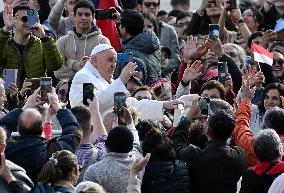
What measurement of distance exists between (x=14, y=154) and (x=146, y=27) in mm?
5994

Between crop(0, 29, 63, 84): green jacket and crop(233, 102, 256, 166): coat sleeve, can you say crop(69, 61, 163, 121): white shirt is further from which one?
crop(0, 29, 63, 84): green jacket

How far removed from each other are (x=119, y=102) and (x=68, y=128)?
92cm

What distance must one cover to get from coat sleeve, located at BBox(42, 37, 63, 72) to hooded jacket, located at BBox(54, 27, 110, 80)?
2.97 feet

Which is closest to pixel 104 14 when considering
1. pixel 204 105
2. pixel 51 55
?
pixel 51 55

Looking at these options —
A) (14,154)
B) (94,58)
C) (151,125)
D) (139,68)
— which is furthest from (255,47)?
(14,154)

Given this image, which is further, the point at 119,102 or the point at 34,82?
the point at 34,82

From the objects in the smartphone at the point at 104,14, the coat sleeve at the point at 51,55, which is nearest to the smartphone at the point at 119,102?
the coat sleeve at the point at 51,55

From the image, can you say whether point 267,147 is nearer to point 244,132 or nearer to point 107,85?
point 244,132

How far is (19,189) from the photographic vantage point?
1148 centimetres

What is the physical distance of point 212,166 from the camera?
12.8 meters

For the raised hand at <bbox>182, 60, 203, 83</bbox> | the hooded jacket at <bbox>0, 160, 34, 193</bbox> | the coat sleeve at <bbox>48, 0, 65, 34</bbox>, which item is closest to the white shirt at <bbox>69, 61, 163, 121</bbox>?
the raised hand at <bbox>182, 60, 203, 83</bbox>

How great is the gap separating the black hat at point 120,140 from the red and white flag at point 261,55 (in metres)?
4.21

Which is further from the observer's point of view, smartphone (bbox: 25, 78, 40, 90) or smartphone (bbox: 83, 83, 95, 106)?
smartphone (bbox: 25, 78, 40, 90)

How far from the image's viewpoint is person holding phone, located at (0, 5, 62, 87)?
16016 millimetres
